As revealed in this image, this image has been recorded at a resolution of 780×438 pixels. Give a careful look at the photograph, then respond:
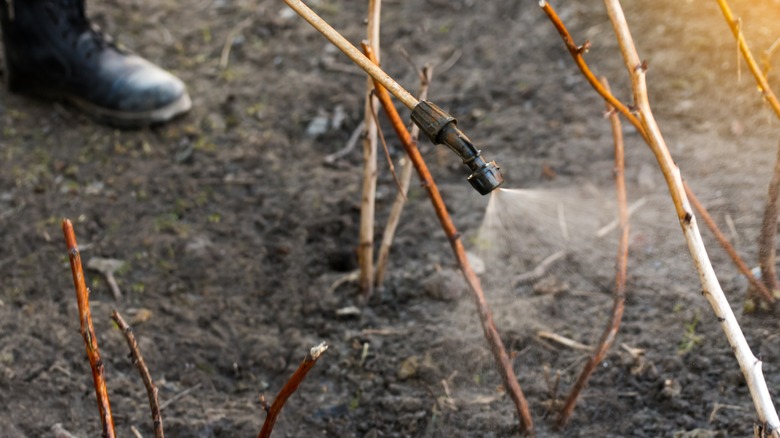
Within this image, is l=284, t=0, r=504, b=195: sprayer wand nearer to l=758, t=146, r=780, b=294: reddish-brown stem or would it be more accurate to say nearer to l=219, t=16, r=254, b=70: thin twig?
l=758, t=146, r=780, b=294: reddish-brown stem

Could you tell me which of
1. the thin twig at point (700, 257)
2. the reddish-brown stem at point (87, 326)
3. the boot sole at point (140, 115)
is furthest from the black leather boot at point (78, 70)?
the thin twig at point (700, 257)

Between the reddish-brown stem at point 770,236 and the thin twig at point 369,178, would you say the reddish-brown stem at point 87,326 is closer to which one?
the thin twig at point 369,178

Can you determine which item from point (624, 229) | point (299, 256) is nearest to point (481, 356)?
point (624, 229)

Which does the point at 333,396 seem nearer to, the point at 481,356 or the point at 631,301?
the point at 481,356

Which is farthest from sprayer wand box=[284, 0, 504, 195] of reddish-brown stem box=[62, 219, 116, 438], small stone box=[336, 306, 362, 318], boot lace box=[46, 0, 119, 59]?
boot lace box=[46, 0, 119, 59]

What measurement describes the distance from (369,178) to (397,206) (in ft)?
0.35

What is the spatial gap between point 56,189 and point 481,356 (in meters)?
1.67

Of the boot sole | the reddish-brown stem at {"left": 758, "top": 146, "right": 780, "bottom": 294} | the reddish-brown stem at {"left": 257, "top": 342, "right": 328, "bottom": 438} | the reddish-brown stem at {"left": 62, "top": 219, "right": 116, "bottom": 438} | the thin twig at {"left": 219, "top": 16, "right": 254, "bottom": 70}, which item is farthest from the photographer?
the thin twig at {"left": 219, "top": 16, "right": 254, "bottom": 70}

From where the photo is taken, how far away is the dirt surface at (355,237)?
2051 mm

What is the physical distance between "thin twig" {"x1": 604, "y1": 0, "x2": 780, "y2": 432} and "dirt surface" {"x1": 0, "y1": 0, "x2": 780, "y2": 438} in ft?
1.67

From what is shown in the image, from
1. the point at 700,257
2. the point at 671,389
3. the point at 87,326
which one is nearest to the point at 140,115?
the point at 87,326

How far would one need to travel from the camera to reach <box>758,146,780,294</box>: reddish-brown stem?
6.30ft

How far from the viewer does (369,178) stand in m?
2.26

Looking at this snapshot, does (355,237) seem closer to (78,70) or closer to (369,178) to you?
(369,178)
